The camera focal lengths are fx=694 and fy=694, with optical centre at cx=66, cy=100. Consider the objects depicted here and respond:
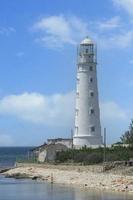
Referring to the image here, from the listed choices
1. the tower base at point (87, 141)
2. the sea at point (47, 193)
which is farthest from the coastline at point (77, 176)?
the tower base at point (87, 141)

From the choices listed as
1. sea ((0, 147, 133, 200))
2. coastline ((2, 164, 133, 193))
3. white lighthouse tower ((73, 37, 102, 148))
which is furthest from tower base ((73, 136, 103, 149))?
sea ((0, 147, 133, 200))

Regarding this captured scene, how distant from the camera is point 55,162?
6894cm

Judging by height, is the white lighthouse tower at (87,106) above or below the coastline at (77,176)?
above

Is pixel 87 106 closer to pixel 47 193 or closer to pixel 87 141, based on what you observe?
pixel 87 141

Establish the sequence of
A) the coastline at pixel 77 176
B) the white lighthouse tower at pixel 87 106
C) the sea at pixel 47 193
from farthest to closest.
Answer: the white lighthouse tower at pixel 87 106, the coastline at pixel 77 176, the sea at pixel 47 193

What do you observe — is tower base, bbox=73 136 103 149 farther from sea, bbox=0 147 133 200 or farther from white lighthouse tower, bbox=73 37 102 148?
sea, bbox=0 147 133 200

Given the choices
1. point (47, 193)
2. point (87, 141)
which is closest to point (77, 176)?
point (47, 193)

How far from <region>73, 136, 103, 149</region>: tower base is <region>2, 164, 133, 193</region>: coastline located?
540 cm

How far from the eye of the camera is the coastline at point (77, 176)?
49.9 metres

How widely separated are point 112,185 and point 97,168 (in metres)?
10.4

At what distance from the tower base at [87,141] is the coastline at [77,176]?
17.7 ft

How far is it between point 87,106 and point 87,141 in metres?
3.63

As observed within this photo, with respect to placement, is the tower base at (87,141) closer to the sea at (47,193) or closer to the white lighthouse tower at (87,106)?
the white lighthouse tower at (87,106)

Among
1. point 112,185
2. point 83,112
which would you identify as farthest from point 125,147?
point 112,185
